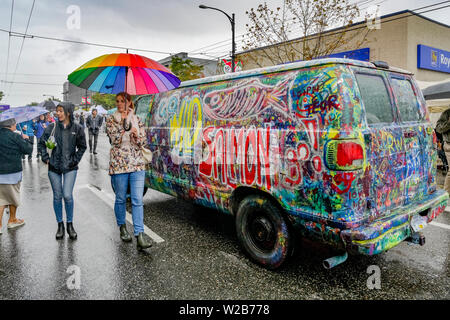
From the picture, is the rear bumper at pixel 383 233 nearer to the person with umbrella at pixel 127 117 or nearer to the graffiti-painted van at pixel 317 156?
the graffiti-painted van at pixel 317 156

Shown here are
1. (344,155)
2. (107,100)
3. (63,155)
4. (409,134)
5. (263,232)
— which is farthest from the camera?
(107,100)

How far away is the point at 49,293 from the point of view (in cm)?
307

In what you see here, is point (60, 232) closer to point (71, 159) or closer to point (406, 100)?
point (71, 159)

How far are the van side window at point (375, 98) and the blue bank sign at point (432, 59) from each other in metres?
17.4

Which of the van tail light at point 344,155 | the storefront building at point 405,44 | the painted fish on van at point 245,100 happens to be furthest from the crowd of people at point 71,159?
the storefront building at point 405,44

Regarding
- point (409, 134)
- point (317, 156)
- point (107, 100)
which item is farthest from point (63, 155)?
point (107, 100)

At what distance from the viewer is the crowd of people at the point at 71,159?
4016 millimetres

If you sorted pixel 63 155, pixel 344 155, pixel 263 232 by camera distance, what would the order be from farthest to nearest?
pixel 63 155 < pixel 263 232 < pixel 344 155

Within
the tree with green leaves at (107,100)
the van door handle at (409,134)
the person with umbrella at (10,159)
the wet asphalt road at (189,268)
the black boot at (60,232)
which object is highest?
the tree with green leaves at (107,100)

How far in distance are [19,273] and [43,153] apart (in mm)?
1582

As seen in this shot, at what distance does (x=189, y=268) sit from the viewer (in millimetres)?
3525

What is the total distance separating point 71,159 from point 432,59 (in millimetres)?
20324

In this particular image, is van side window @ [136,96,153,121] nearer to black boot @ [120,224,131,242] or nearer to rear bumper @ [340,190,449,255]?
black boot @ [120,224,131,242]
